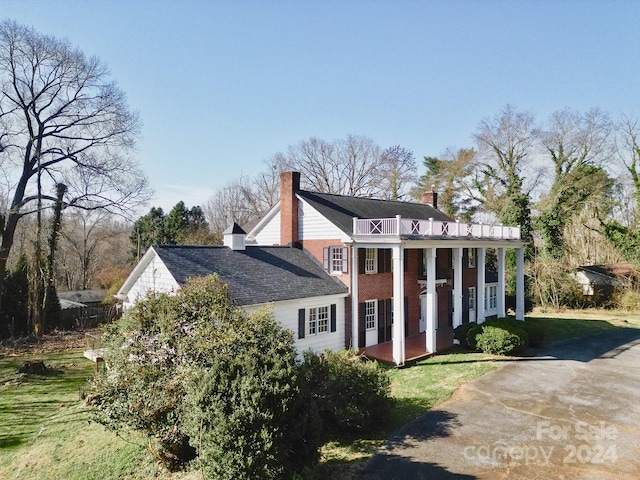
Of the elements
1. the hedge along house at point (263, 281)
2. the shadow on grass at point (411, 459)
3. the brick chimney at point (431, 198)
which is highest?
the brick chimney at point (431, 198)

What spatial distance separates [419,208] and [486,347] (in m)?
11.9

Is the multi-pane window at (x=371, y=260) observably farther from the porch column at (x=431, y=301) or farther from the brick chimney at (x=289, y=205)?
the brick chimney at (x=289, y=205)

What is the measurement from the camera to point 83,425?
38.8ft

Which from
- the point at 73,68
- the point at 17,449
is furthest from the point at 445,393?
the point at 73,68

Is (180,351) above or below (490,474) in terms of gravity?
above

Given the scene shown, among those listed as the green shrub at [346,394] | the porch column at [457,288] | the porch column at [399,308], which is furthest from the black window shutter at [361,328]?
the green shrub at [346,394]

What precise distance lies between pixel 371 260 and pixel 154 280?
9.78 m

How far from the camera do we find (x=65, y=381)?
16219 mm

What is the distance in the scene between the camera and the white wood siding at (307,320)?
1559 cm

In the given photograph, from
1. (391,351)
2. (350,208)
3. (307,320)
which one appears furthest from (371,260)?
(307,320)

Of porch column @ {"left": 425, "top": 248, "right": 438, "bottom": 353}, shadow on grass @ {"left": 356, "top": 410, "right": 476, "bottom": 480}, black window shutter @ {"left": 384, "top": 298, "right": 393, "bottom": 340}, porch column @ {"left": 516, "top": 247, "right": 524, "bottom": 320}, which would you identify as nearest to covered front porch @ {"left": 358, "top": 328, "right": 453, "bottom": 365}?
black window shutter @ {"left": 384, "top": 298, "right": 393, "bottom": 340}

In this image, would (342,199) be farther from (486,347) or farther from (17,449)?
(17,449)

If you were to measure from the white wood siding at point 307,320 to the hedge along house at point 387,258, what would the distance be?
1.56 ft

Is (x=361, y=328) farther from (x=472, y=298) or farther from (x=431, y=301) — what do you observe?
(x=472, y=298)
